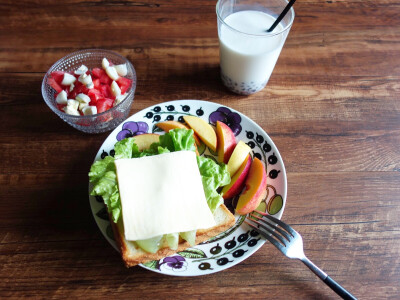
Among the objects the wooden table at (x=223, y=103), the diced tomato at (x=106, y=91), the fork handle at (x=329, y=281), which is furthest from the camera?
the diced tomato at (x=106, y=91)

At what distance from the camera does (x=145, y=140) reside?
145 cm

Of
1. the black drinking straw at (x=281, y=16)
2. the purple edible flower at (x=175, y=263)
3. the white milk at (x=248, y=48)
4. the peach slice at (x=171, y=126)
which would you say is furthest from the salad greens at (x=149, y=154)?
the black drinking straw at (x=281, y=16)

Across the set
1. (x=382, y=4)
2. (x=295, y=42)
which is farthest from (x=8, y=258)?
(x=382, y=4)

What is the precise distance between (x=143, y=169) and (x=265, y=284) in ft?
2.08

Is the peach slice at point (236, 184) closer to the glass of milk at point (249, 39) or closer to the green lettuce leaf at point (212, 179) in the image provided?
the green lettuce leaf at point (212, 179)

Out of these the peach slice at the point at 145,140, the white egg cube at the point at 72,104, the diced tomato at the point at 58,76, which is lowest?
the peach slice at the point at 145,140

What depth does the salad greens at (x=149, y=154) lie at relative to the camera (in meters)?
1.22

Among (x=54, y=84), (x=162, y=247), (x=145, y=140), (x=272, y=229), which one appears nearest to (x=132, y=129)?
(x=145, y=140)

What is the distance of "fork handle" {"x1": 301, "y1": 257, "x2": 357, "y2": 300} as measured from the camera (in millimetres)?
1170

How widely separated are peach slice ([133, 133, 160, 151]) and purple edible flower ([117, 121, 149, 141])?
73mm

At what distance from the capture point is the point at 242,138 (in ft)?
5.03

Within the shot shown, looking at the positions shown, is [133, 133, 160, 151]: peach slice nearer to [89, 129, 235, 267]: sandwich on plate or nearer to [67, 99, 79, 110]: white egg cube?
[89, 129, 235, 267]: sandwich on plate

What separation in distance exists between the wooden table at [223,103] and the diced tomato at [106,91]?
0.52ft

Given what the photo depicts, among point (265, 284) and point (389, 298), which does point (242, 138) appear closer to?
point (265, 284)
